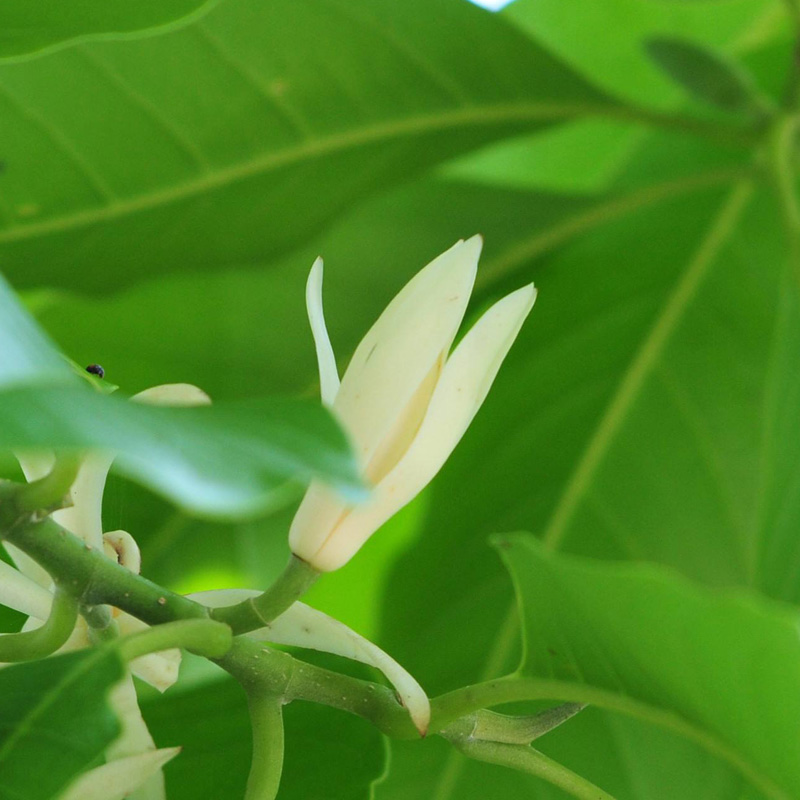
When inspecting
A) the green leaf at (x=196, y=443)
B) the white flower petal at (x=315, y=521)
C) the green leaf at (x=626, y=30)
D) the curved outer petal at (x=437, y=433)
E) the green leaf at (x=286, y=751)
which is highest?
the green leaf at (x=626, y=30)

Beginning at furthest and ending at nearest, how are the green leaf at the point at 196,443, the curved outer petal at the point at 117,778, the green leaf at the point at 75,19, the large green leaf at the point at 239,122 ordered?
the large green leaf at the point at 239,122, the green leaf at the point at 75,19, the curved outer petal at the point at 117,778, the green leaf at the point at 196,443

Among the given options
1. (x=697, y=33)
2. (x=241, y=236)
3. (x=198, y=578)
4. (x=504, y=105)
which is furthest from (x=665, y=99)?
(x=198, y=578)

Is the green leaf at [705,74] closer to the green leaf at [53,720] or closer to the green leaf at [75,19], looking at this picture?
the green leaf at [75,19]

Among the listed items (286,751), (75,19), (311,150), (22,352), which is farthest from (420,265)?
(22,352)

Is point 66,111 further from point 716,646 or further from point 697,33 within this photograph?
point 697,33

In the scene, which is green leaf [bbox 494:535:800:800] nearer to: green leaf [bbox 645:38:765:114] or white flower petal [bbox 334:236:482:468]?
white flower petal [bbox 334:236:482:468]

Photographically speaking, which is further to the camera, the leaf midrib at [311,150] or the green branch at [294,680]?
the leaf midrib at [311,150]

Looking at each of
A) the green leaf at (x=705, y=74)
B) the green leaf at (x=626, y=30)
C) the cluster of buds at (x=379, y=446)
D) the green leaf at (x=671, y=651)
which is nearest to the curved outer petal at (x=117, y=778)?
the cluster of buds at (x=379, y=446)

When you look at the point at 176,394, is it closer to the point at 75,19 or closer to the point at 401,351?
the point at 401,351
